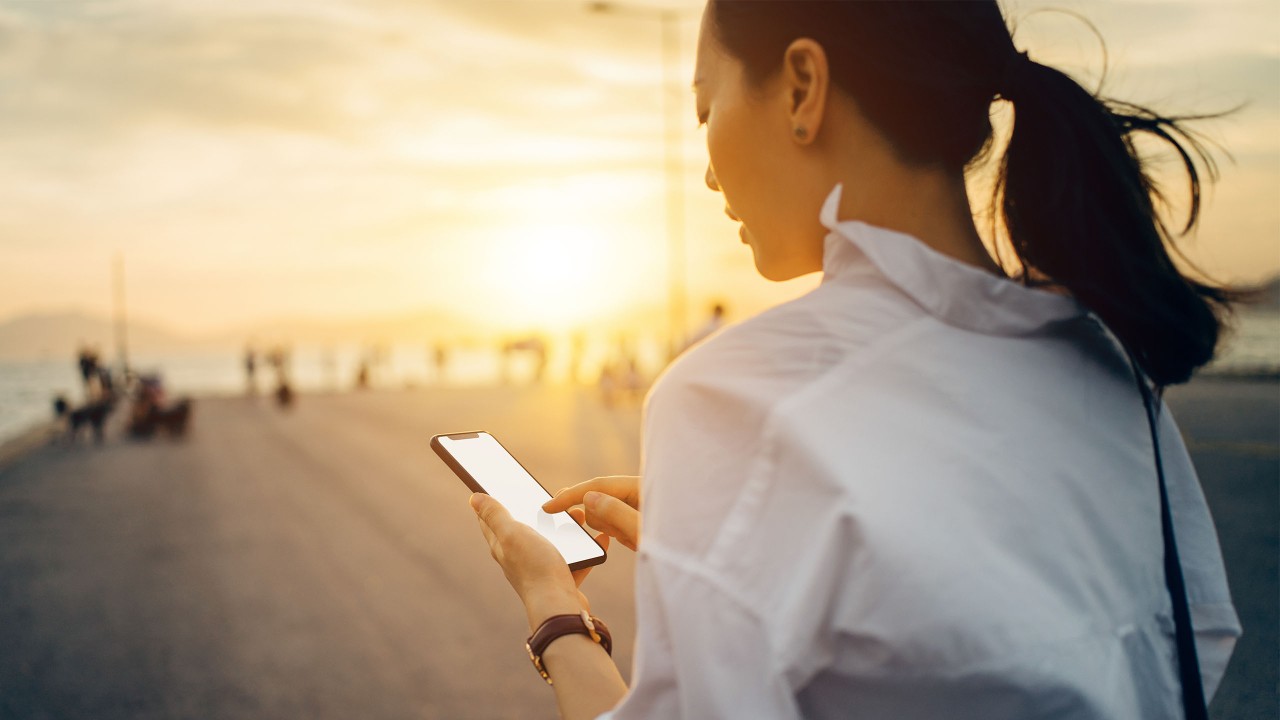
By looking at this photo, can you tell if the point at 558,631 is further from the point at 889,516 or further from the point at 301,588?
the point at 301,588

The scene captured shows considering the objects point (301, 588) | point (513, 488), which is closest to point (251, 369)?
point (301, 588)

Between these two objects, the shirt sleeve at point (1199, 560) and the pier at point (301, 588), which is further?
the pier at point (301, 588)

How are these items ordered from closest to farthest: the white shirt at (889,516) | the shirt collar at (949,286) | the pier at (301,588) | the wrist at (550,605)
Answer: the white shirt at (889,516), the shirt collar at (949,286), the wrist at (550,605), the pier at (301,588)

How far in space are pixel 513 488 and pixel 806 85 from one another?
1.15 metres

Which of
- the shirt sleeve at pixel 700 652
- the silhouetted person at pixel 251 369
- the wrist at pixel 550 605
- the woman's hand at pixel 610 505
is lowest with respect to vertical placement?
the silhouetted person at pixel 251 369

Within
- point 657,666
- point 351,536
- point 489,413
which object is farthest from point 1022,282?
point 489,413

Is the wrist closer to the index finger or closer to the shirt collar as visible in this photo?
the index finger

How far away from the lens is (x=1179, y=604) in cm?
108

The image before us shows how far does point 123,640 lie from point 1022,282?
19.4 feet

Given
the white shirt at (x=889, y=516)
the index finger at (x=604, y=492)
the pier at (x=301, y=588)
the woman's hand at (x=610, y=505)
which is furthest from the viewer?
the pier at (x=301, y=588)

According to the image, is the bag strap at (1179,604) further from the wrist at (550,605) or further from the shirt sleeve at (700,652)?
the wrist at (550,605)

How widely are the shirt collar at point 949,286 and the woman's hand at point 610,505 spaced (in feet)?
2.06

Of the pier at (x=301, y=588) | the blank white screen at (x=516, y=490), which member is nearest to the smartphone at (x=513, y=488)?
the blank white screen at (x=516, y=490)

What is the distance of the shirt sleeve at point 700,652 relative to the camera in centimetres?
83
